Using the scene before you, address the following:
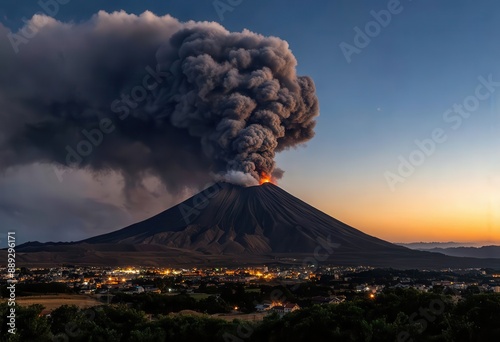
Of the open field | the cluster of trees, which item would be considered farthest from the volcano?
the cluster of trees

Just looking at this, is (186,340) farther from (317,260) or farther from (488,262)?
(488,262)

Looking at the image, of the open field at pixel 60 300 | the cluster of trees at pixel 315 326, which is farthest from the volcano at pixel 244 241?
the cluster of trees at pixel 315 326

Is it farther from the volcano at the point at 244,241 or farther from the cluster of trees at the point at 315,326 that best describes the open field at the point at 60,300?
the volcano at the point at 244,241

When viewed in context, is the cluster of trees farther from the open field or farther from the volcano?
the volcano

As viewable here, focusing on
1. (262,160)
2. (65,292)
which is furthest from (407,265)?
(65,292)

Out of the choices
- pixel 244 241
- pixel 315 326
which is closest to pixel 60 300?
pixel 315 326

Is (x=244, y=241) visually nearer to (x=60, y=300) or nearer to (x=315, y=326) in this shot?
(x=60, y=300)
